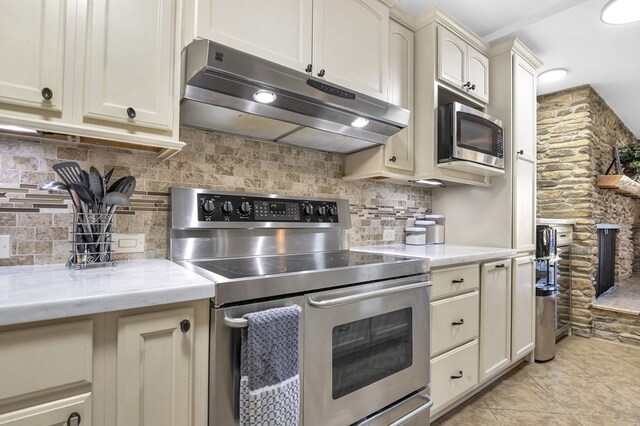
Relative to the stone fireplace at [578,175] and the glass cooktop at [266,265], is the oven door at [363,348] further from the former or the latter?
the stone fireplace at [578,175]

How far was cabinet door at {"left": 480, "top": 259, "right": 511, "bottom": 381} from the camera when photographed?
2.11 m

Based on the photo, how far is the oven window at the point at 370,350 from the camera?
133 cm

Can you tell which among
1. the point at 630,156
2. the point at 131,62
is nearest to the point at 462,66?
the point at 131,62

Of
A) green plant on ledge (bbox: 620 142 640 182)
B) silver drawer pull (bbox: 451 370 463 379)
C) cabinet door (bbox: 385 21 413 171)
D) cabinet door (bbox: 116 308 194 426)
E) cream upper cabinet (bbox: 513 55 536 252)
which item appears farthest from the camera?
green plant on ledge (bbox: 620 142 640 182)

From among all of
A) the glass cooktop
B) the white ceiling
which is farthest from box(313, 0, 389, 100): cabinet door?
the glass cooktop

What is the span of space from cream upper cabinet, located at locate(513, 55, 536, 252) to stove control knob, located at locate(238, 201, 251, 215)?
1.94 meters

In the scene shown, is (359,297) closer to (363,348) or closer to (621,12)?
(363,348)

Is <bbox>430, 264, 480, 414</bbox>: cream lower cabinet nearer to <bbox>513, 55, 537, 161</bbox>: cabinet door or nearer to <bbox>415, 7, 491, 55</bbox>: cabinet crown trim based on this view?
<bbox>513, 55, 537, 161</bbox>: cabinet door

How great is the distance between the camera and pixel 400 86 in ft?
6.91

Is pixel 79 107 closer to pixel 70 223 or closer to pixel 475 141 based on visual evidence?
pixel 70 223

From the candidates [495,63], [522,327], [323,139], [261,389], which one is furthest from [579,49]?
[261,389]

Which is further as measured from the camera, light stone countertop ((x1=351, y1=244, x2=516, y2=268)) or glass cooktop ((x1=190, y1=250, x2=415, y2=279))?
light stone countertop ((x1=351, y1=244, x2=516, y2=268))

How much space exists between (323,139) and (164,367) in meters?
1.35

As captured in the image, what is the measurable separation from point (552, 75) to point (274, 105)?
319 centimetres
